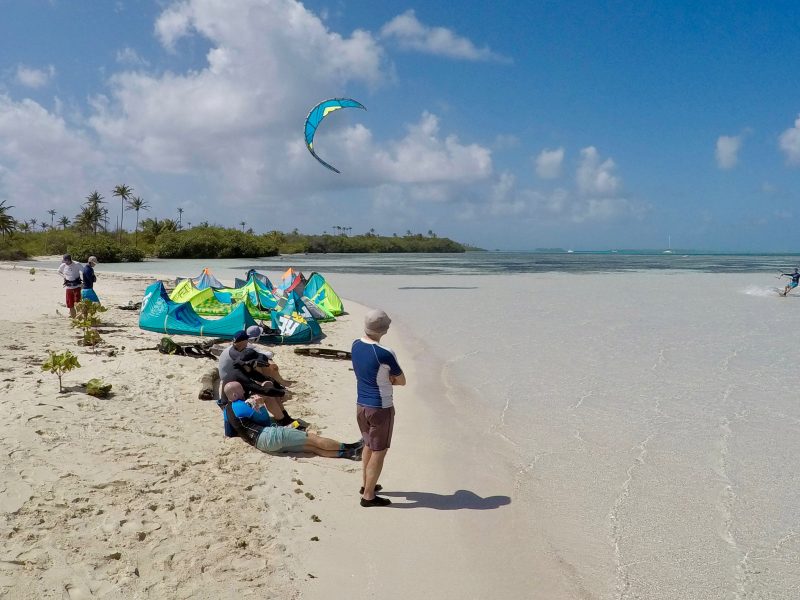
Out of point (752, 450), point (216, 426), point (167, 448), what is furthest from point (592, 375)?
point (167, 448)

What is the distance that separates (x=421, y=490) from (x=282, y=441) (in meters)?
1.20

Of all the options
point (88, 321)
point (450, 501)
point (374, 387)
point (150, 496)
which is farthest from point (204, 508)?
point (88, 321)

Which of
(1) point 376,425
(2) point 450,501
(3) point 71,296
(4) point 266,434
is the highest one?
(3) point 71,296

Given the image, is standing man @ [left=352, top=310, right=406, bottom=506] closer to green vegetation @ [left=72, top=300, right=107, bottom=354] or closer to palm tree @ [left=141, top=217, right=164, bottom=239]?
green vegetation @ [left=72, top=300, right=107, bottom=354]

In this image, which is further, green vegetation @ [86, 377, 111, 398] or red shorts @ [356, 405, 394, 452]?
green vegetation @ [86, 377, 111, 398]

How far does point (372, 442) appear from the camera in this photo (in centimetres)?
387

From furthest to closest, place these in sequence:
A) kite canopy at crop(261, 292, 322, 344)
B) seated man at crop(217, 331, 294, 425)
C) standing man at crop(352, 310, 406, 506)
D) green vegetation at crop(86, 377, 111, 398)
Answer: kite canopy at crop(261, 292, 322, 344), green vegetation at crop(86, 377, 111, 398), seated man at crop(217, 331, 294, 425), standing man at crop(352, 310, 406, 506)

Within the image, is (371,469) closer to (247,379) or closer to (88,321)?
(247,379)

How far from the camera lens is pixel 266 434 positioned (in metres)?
4.81

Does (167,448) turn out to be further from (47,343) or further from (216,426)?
(47,343)

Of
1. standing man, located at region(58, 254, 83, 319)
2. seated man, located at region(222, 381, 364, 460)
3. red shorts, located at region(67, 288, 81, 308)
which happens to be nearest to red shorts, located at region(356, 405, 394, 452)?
seated man, located at region(222, 381, 364, 460)

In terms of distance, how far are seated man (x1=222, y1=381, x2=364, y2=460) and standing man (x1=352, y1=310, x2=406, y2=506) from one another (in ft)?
2.75

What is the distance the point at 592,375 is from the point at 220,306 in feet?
25.4

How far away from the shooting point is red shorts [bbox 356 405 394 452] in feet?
12.5
